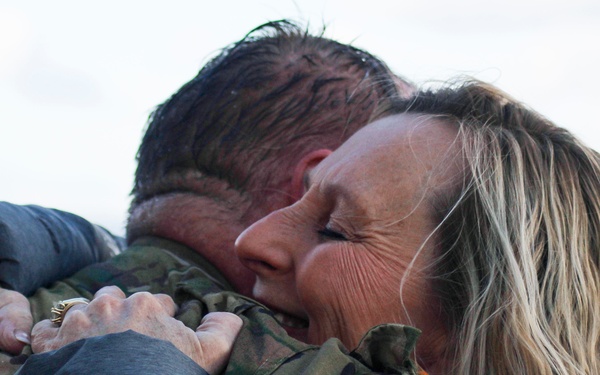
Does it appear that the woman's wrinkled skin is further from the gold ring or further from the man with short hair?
the gold ring

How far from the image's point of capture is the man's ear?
326cm

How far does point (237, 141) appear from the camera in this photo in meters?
3.39

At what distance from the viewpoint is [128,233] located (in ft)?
11.5

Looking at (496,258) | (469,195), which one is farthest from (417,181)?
(496,258)

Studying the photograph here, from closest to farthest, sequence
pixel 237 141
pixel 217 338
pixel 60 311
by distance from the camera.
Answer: pixel 217 338 < pixel 60 311 < pixel 237 141

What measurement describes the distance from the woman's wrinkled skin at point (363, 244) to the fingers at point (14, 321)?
65 cm

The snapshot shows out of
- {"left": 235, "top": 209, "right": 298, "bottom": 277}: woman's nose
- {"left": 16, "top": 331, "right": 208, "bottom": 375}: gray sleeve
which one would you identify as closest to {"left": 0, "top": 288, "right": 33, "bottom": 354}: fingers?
{"left": 16, "top": 331, "right": 208, "bottom": 375}: gray sleeve

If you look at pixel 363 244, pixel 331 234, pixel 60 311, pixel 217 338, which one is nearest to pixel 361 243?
pixel 363 244

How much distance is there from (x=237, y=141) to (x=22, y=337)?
4.25 ft

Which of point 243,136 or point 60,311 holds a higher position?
point 243,136

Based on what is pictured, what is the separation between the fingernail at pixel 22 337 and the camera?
2328 mm

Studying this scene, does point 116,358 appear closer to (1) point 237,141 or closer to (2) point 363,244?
(2) point 363,244

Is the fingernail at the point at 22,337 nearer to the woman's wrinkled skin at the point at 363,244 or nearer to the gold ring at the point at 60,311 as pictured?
the gold ring at the point at 60,311

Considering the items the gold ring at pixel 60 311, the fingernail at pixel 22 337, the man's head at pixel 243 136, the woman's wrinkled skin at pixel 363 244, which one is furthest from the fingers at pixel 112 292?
the man's head at pixel 243 136
